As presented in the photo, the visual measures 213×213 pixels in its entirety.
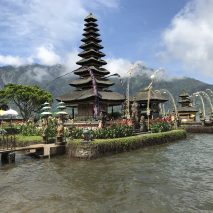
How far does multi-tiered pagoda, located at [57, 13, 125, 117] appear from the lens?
50.8 meters

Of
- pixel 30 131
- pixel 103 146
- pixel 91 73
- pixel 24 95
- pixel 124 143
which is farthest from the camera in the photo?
pixel 24 95

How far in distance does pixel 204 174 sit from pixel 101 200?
9.37 m

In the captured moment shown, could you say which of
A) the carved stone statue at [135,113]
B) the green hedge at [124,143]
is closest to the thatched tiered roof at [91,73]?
the carved stone statue at [135,113]

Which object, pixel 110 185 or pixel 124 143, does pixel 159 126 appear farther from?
pixel 110 185

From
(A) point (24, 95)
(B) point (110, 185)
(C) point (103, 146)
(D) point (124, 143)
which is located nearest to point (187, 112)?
(A) point (24, 95)

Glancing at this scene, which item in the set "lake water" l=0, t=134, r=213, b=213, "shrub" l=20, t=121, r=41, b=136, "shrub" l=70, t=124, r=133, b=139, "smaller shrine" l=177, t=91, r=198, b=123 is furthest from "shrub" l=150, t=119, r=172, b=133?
"smaller shrine" l=177, t=91, r=198, b=123

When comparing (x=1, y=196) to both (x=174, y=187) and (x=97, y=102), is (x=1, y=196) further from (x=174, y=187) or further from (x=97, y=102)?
(x=97, y=102)

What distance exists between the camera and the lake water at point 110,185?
55.3 ft

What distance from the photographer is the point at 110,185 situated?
69.3 ft

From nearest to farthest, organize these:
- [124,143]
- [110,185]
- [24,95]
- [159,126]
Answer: [110,185] → [124,143] → [159,126] → [24,95]

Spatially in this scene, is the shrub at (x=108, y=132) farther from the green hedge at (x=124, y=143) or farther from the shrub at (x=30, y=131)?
the shrub at (x=30, y=131)

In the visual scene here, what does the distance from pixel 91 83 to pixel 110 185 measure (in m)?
33.4

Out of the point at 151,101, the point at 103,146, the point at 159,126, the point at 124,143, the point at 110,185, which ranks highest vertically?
the point at 151,101

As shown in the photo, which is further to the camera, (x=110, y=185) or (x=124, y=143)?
(x=124, y=143)
